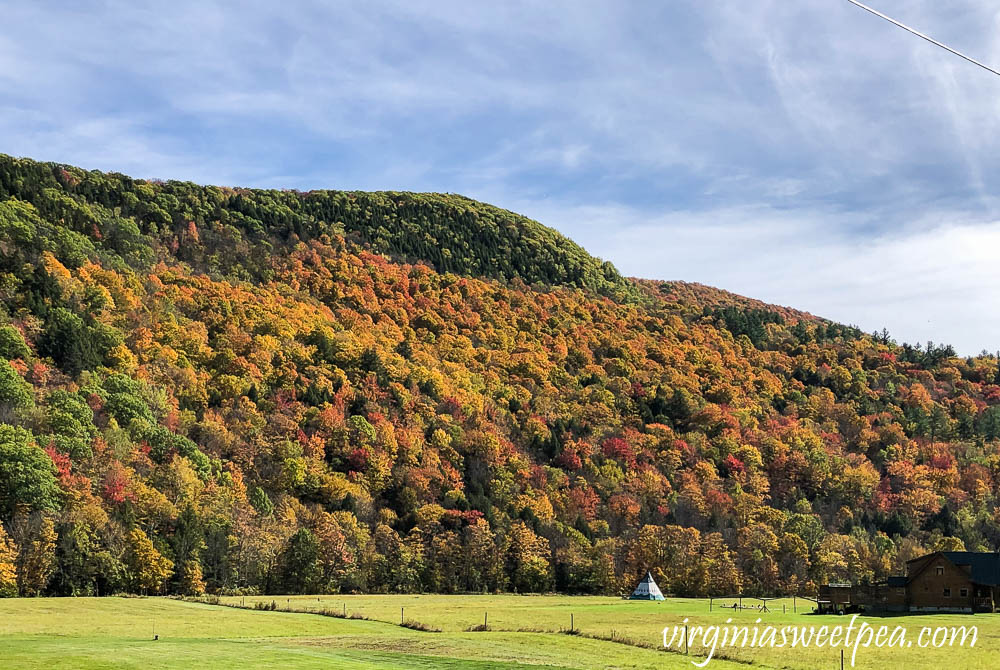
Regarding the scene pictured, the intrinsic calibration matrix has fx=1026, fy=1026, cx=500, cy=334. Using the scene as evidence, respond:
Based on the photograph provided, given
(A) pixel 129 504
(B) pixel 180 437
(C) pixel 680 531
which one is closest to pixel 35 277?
(B) pixel 180 437

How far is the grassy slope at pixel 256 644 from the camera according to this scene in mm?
43531

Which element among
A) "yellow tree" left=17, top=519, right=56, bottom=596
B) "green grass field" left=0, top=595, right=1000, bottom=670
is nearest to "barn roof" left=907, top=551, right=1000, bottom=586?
"green grass field" left=0, top=595, right=1000, bottom=670

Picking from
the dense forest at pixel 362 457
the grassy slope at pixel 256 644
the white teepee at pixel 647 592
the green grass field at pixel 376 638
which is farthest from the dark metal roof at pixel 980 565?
the grassy slope at pixel 256 644

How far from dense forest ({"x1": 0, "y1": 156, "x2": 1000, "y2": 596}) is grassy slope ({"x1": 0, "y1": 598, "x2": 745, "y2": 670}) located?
92.2 feet

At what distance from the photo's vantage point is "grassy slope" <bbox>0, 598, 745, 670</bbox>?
43.5 m

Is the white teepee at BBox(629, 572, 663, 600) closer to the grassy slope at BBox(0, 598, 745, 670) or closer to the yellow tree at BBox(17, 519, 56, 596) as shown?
the grassy slope at BBox(0, 598, 745, 670)

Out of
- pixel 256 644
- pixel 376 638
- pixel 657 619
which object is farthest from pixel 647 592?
pixel 256 644

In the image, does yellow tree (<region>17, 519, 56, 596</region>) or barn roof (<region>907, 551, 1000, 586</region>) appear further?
barn roof (<region>907, 551, 1000, 586</region>)

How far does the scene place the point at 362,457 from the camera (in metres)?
144

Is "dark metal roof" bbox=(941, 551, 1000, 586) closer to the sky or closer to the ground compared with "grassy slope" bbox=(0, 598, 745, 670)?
closer to the sky

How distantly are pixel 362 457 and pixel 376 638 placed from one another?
8556 centimetres

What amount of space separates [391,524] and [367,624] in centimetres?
6459

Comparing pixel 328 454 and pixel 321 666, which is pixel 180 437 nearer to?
pixel 328 454

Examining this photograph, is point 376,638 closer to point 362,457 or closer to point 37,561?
point 37,561
